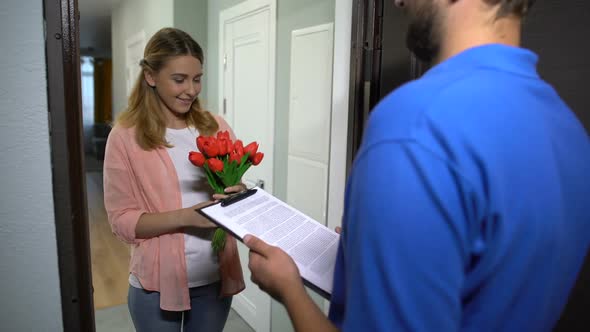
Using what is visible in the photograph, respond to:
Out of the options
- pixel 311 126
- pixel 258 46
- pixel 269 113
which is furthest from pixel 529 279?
pixel 258 46

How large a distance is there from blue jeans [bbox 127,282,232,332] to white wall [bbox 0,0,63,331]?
0.41 m

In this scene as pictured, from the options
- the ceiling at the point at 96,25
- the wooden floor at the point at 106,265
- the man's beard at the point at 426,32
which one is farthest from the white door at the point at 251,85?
the ceiling at the point at 96,25

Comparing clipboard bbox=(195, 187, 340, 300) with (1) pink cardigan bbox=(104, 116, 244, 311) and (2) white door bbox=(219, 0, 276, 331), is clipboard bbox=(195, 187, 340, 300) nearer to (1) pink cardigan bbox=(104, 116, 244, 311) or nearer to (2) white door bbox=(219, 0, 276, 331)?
(1) pink cardigan bbox=(104, 116, 244, 311)

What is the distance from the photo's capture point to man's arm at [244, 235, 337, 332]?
0.59m

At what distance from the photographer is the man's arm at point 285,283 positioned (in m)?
0.59

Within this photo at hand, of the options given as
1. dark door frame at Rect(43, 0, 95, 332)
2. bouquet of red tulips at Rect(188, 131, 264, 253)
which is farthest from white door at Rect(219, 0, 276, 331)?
dark door frame at Rect(43, 0, 95, 332)

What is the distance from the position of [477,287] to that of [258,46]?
2078 millimetres

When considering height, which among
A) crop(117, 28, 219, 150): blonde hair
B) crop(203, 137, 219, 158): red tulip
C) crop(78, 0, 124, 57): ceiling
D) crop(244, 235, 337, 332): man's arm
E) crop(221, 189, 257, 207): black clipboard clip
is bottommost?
crop(244, 235, 337, 332): man's arm

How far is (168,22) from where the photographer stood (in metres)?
2.99

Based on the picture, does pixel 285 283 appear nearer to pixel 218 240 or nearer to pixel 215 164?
pixel 215 164

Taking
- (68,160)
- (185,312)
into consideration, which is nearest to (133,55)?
(185,312)

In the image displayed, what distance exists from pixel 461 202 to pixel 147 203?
105 centimetres

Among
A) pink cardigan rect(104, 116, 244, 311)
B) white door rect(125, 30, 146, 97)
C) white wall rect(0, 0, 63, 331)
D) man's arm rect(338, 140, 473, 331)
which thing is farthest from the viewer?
white door rect(125, 30, 146, 97)

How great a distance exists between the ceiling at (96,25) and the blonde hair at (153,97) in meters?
4.44
